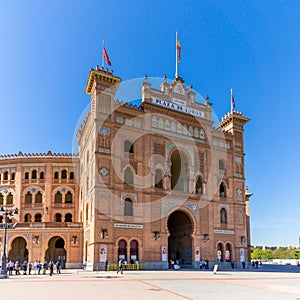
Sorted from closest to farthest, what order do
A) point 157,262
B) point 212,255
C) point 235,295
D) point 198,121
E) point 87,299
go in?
point 87,299 → point 235,295 → point 157,262 → point 212,255 → point 198,121

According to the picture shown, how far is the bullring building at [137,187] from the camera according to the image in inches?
1453

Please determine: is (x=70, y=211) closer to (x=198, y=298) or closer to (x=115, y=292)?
(x=115, y=292)

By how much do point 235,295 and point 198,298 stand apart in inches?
94.3

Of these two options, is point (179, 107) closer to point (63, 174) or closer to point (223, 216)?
point (223, 216)

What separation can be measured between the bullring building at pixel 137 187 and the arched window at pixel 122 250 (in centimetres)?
10

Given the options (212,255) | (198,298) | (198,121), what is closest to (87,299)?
(198,298)

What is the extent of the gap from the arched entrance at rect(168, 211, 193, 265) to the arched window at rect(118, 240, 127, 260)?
28.9 feet

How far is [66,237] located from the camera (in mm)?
39562

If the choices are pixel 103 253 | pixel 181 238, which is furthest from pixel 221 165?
pixel 103 253

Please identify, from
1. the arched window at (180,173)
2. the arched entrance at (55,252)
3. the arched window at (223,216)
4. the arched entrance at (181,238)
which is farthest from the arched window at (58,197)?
the arched window at (223,216)

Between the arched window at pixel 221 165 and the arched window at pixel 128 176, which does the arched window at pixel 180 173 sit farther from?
the arched window at pixel 128 176

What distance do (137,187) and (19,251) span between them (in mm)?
17282

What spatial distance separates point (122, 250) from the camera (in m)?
36.3

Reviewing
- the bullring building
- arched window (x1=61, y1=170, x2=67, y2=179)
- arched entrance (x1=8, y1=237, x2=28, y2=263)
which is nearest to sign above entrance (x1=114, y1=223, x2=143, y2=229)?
the bullring building
